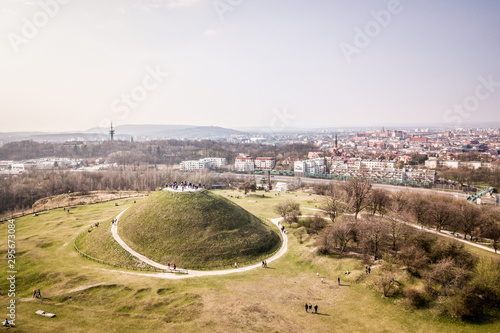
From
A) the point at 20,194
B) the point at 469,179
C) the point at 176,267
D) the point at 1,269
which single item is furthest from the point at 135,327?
the point at 469,179

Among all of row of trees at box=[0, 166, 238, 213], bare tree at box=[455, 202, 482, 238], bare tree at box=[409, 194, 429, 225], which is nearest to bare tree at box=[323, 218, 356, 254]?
bare tree at box=[409, 194, 429, 225]

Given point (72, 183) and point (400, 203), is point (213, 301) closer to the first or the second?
point (400, 203)

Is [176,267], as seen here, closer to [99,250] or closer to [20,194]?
[99,250]

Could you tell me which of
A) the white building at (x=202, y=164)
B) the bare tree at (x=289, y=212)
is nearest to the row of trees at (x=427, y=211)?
the bare tree at (x=289, y=212)

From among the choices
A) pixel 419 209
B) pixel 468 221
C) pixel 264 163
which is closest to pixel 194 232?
pixel 419 209

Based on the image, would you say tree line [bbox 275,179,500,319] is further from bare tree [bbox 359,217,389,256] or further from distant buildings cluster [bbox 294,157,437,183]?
distant buildings cluster [bbox 294,157,437,183]

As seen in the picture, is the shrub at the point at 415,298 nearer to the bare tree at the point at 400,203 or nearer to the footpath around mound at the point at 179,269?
the footpath around mound at the point at 179,269
